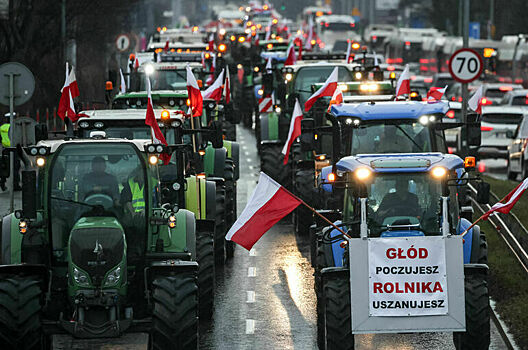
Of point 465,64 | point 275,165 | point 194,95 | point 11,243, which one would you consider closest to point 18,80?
point 194,95

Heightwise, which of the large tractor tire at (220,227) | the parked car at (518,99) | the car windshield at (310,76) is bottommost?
the large tractor tire at (220,227)

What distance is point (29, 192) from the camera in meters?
15.0

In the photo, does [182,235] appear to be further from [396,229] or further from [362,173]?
[396,229]

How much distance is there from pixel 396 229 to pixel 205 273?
350cm

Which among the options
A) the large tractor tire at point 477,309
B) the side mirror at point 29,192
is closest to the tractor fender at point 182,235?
the side mirror at point 29,192

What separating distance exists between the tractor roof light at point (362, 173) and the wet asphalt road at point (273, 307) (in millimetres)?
2610

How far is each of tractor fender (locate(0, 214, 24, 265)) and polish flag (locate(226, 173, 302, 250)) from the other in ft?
8.76

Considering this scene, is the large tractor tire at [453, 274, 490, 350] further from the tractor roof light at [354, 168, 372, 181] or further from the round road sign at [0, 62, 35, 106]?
the round road sign at [0, 62, 35, 106]

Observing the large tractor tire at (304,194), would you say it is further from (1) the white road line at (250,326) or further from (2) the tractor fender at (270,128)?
(1) the white road line at (250,326)

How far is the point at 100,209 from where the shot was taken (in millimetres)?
15367

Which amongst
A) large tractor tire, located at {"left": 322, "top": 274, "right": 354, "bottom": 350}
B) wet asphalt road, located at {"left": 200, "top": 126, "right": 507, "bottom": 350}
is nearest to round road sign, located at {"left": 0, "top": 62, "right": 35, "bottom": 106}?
wet asphalt road, located at {"left": 200, "top": 126, "right": 507, "bottom": 350}

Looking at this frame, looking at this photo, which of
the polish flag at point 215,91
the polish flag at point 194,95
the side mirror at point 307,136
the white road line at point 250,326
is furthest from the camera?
the polish flag at point 215,91

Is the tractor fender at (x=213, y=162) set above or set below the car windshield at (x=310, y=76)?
below

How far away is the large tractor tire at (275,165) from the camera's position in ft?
97.3
